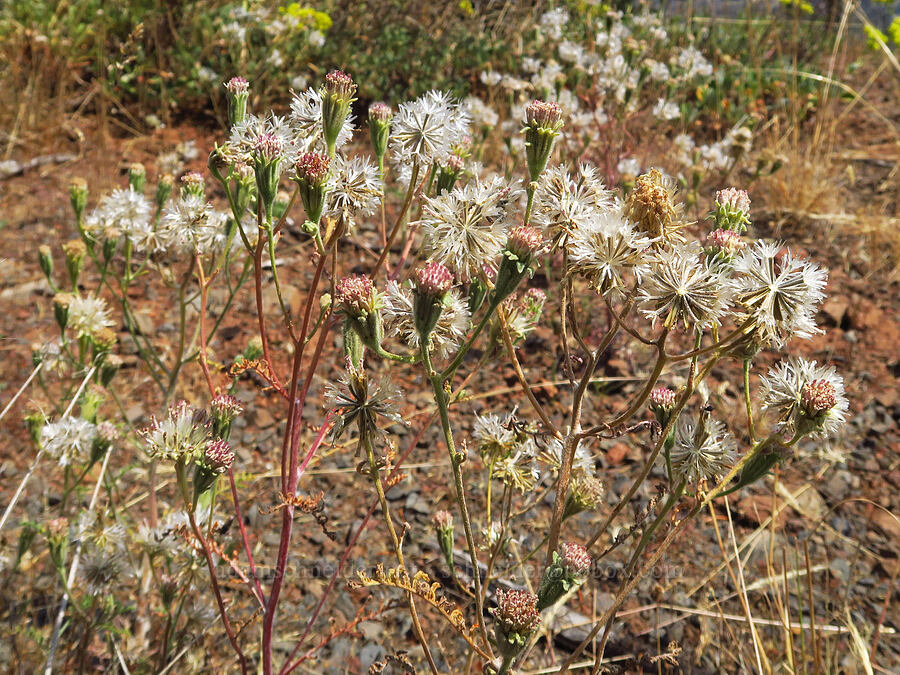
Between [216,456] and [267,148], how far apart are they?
0.48 meters

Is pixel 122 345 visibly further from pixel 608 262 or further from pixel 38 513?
pixel 608 262

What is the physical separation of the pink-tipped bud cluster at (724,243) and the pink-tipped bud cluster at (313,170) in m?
0.54

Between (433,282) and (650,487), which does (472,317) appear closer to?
(433,282)

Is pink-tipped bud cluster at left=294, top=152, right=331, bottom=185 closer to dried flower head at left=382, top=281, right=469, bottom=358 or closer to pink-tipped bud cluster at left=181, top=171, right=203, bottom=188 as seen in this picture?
dried flower head at left=382, top=281, right=469, bottom=358

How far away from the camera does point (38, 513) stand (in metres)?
2.03

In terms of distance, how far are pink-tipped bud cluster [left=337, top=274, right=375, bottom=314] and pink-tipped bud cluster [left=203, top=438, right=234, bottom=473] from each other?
349 millimetres

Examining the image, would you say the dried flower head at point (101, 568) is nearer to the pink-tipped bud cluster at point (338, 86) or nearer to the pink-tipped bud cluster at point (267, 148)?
the pink-tipped bud cluster at point (267, 148)

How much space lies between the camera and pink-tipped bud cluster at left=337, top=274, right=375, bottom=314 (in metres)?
0.92

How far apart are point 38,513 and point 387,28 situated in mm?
4013

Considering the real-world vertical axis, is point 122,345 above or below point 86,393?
below

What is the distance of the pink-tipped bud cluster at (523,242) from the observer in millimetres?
865

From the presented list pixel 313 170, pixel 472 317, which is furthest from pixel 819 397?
pixel 313 170

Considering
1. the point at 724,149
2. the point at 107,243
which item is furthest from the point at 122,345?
the point at 724,149

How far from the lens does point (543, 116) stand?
101cm
